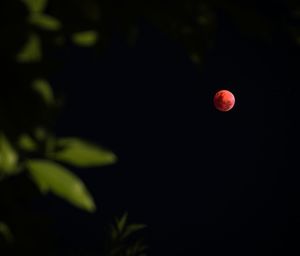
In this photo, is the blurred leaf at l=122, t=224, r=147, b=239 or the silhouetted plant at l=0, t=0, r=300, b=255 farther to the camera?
the blurred leaf at l=122, t=224, r=147, b=239

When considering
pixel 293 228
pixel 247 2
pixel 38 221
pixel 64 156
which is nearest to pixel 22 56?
pixel 64 156

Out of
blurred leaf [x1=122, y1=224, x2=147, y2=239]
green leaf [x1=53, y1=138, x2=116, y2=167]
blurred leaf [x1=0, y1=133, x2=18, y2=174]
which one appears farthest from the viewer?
blurred leaf [x1=122, y1=224, x2=147, y2=239]

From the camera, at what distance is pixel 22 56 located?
54 centimetres

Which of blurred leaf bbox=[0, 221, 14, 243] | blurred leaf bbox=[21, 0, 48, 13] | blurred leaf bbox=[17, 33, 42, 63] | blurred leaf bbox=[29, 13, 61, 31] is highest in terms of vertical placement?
blurred leaf bbox=[21, 0, 48, 13]

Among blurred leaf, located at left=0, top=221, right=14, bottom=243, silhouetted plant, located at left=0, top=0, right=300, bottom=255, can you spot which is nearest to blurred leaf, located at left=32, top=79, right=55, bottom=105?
silhouetted plant, located at left=0, top=0, right=300, bottom=255

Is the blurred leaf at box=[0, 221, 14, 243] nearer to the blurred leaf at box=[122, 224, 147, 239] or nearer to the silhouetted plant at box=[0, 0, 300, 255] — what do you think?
the silhouetted plant at box=[0, 0, 300, 255]

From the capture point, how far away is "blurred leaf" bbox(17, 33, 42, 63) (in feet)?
1.76

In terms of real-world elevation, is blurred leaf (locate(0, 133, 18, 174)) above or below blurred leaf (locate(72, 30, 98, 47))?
below

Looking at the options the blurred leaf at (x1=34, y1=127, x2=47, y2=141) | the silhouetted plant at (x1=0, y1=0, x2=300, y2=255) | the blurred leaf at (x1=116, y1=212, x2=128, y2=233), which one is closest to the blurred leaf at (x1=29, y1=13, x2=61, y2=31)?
the silhouetted plant at (x1=0, y1=0, x2=300, y2=255)

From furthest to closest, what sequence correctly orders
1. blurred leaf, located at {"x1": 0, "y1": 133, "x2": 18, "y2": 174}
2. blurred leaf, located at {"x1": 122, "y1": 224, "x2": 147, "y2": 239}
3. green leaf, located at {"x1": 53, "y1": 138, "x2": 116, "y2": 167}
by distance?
blurred leaf, located at {"x1": 122, "y1": 224, "x2": 147, "y2": 239} → green leaf, located at {"x1": 53, "y1": 138, "x2": 116, "y2": 167} → blurred leaf, located at {"x1": 0, "y1": 133, "x2": 18, "y2": 174}

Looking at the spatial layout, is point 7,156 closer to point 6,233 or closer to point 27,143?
point 27,143

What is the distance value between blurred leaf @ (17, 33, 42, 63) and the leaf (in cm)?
16

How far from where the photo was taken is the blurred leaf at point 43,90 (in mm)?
517

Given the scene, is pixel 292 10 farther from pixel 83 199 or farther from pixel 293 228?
pixel 293 228
